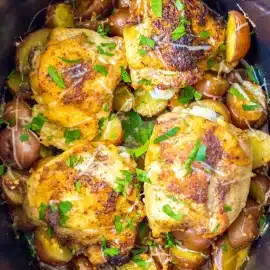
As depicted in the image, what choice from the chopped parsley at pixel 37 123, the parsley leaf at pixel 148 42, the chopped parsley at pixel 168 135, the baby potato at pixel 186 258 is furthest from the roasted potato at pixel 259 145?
the chopped parsley at pixel 37 123

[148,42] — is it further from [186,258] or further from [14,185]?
[186,258]

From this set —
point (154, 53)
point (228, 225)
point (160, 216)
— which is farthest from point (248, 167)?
point (154, 53)

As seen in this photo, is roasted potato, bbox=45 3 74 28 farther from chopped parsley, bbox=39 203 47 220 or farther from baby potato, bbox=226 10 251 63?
chopped parsley, bbox=39 203 47 220

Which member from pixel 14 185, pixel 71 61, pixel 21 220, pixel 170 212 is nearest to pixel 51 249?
pixel 21 220

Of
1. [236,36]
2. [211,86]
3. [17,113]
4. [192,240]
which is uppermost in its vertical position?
[236,36]

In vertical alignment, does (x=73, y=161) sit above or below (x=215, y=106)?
below

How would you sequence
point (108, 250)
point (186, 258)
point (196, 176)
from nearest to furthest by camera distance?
point (196, 176) → point (108, 250) → point (186, 258)
